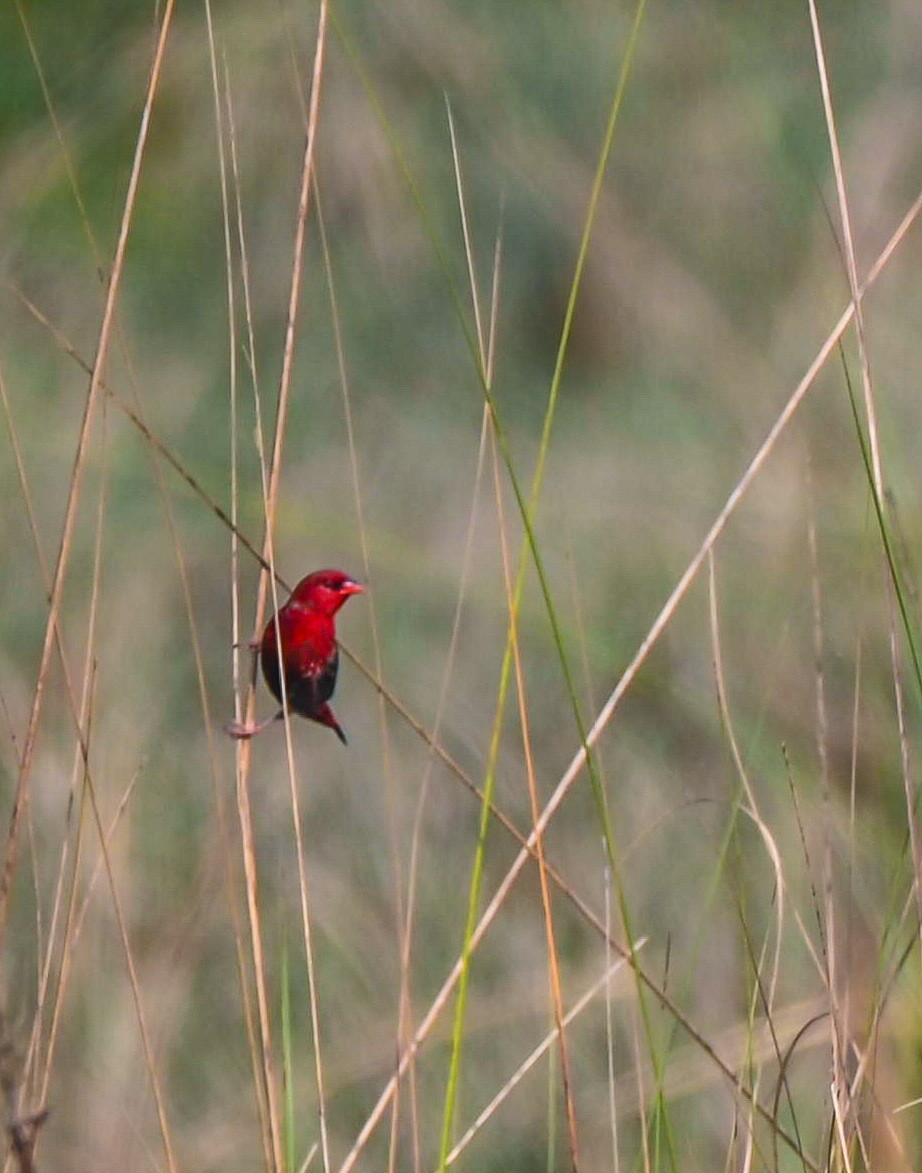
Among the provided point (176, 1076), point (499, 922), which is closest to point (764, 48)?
point (499, 922)

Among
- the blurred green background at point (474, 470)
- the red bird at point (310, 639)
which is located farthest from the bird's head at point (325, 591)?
the blurred green background at point (474, 470)

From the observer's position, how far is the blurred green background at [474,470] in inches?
55.4

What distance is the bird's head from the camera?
3.28 feet

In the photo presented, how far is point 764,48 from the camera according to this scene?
1514 millimetres

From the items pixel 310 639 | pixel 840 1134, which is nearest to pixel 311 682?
pixel 310 639

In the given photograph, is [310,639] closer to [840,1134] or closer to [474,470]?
[840,1134]

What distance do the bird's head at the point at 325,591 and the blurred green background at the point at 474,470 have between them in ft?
1.27

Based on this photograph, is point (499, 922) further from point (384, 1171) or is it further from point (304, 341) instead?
point (304, 341)

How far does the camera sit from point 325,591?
101 centimetres

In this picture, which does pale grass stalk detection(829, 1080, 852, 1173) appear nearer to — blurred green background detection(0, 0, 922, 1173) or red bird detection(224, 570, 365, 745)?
red bird detection(224, 570, 365, 745)

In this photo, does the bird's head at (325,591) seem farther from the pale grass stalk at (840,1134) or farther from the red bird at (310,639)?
the pale grass stalk at (840,1134)

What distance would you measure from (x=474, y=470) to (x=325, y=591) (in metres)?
0.50

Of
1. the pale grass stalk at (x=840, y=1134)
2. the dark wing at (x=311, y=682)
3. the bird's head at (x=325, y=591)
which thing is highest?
the bird's head at (x=325, y=591)

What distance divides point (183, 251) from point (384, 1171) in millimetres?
771
